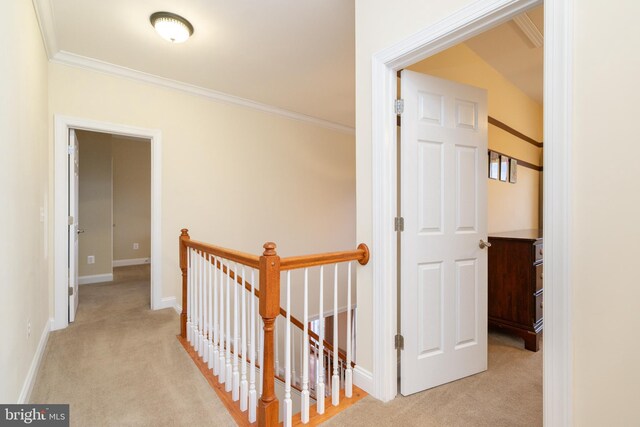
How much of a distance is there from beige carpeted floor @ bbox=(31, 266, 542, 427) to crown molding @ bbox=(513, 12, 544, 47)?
103 inches

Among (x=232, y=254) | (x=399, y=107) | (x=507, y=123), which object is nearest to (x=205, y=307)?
(x=232, y=254)

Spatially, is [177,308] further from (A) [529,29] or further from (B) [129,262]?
(A) [529,29]

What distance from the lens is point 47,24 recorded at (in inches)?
90.9

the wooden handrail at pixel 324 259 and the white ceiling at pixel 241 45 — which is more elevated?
the white ceiling at pixel 241 45

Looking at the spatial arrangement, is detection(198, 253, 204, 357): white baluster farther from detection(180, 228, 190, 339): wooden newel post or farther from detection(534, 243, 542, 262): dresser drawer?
detection(534, 243, 542, 262): dresser drawer

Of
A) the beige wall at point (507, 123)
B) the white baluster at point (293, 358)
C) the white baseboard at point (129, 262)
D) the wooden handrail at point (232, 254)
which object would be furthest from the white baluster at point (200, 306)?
the white baseboard at point (129, 262)

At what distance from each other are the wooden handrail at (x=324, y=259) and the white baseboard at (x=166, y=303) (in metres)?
2.38

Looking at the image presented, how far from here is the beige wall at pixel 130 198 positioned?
6031 millimetres

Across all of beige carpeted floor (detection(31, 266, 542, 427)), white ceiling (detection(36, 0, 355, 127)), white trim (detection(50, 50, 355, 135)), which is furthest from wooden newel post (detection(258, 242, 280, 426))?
white trim (detection(50, 50, 355, 135))

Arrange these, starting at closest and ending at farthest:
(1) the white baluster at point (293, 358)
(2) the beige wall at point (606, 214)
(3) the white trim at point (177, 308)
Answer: (2) the beige wall at point (606, 214)
(3) the white trim at point (177, 308)
(1) the white baluster at point (293, 358)

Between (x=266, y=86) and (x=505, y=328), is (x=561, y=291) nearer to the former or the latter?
(x=505, y=328)

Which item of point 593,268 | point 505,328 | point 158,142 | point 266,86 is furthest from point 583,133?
point 158,142

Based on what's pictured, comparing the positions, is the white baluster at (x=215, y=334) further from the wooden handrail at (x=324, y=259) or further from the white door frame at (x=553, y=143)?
the white door frame at (x=553, y=143)

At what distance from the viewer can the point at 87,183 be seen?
4.63 m
